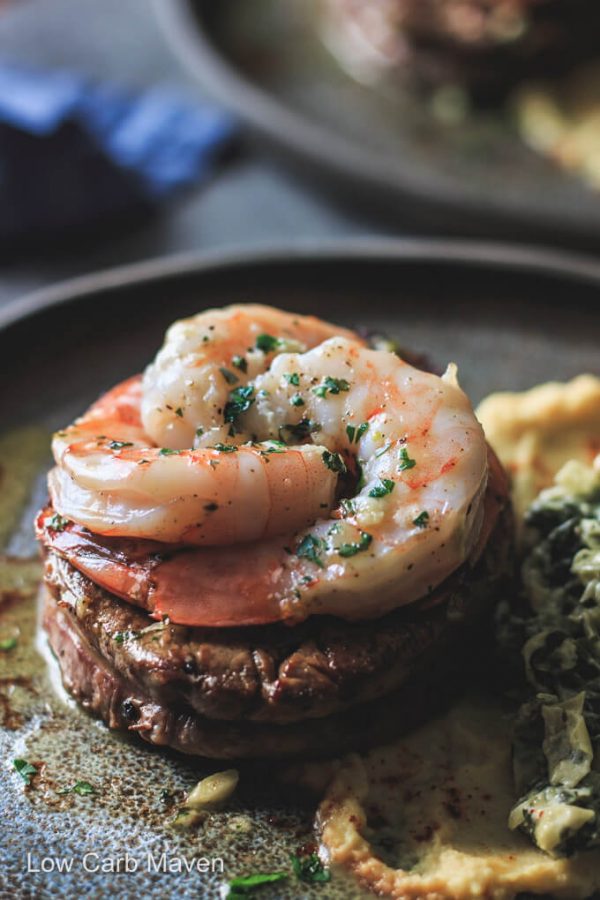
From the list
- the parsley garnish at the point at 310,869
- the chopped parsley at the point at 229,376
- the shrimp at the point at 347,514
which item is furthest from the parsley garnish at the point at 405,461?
the parsley garnish at the point at 310,869

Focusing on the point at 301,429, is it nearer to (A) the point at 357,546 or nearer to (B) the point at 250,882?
(A) the point at 357,546

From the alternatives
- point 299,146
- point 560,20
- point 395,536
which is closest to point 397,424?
point 395,536

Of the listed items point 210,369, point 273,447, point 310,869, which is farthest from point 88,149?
point 310,869

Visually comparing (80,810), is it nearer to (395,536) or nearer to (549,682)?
(395,536)

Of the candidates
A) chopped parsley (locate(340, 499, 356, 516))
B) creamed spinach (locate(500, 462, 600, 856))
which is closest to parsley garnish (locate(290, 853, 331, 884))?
creamed spinach (locate(500, 462, 600, 856))

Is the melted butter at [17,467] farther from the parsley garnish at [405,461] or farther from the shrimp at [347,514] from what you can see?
the parsley garnish at [405,461]

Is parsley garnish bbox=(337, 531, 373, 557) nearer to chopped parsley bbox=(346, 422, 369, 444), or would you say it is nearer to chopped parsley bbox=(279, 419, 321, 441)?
chopped parsley bbox=(346, 422, 369, 444)
